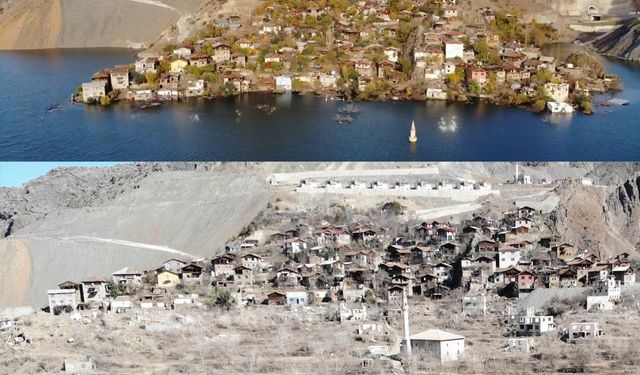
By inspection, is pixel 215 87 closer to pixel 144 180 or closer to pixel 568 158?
pixel 144 180

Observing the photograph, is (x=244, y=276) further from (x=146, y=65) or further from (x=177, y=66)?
(x=177, y=66)

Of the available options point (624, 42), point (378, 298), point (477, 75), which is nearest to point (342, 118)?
point (477, 75)

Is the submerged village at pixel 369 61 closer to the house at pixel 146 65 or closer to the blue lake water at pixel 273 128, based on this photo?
the house at pixel 146 65

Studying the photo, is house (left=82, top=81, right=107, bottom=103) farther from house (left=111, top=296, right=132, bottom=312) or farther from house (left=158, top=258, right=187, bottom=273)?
house (left=111, top=296, right=132, bottom=312)

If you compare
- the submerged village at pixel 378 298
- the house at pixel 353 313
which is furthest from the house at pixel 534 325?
the house at pixel 353 313

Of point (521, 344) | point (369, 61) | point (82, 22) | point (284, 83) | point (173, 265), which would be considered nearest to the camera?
point (521, 344)
